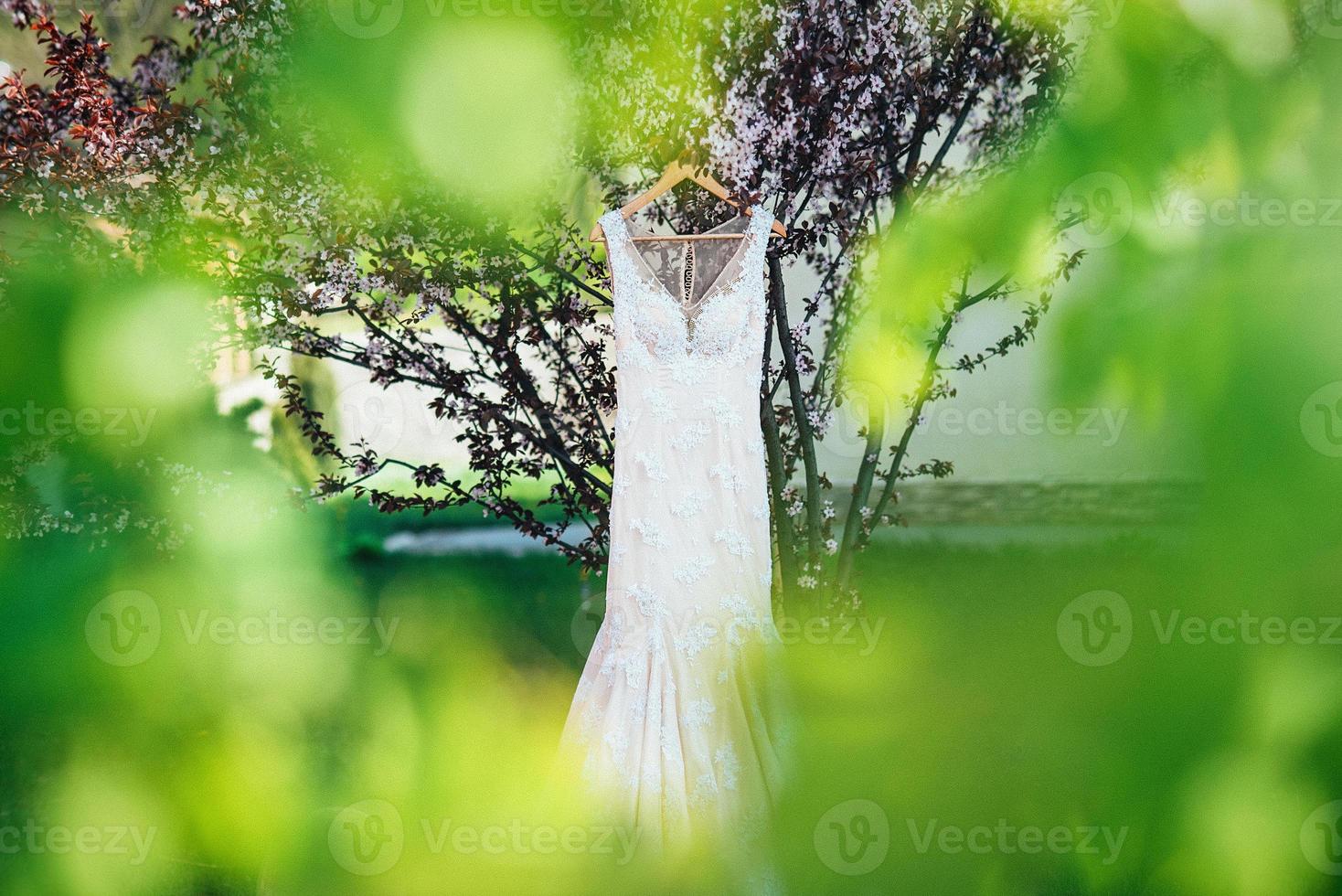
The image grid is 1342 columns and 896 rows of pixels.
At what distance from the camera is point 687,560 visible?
2.26 meters

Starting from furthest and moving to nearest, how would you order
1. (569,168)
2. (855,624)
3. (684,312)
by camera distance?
1. (855,624)
2. (569,168)
3. (684,312)

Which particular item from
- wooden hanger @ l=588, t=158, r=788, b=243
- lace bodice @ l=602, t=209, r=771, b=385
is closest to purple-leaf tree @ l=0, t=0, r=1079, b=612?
wooden hanger @ l=588, t=158, r=788, b=243

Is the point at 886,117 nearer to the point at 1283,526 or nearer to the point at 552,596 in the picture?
the point at 1283,526

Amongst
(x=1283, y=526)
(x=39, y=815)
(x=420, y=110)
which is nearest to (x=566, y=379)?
(x=420, y=110)

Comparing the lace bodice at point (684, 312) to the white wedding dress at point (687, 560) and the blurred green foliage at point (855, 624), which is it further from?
the blurred green foliage at point (855, 624)

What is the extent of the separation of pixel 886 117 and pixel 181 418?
2.50 metres

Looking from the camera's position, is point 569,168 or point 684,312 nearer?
point 684,312

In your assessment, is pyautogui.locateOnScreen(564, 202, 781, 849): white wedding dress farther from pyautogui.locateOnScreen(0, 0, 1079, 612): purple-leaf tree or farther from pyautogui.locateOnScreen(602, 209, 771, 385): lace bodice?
pyautogui.locateOnScreen(0, 0, 1079, 612): purple-leaf tree

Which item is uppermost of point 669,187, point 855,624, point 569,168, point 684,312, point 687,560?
point 569,168

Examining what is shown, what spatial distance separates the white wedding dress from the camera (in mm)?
2197

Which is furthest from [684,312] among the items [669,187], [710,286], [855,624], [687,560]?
[855,624]

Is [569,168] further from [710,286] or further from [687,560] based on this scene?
[687,560]

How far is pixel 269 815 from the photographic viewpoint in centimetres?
270

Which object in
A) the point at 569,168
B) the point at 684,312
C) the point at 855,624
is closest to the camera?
the point at 684,312
